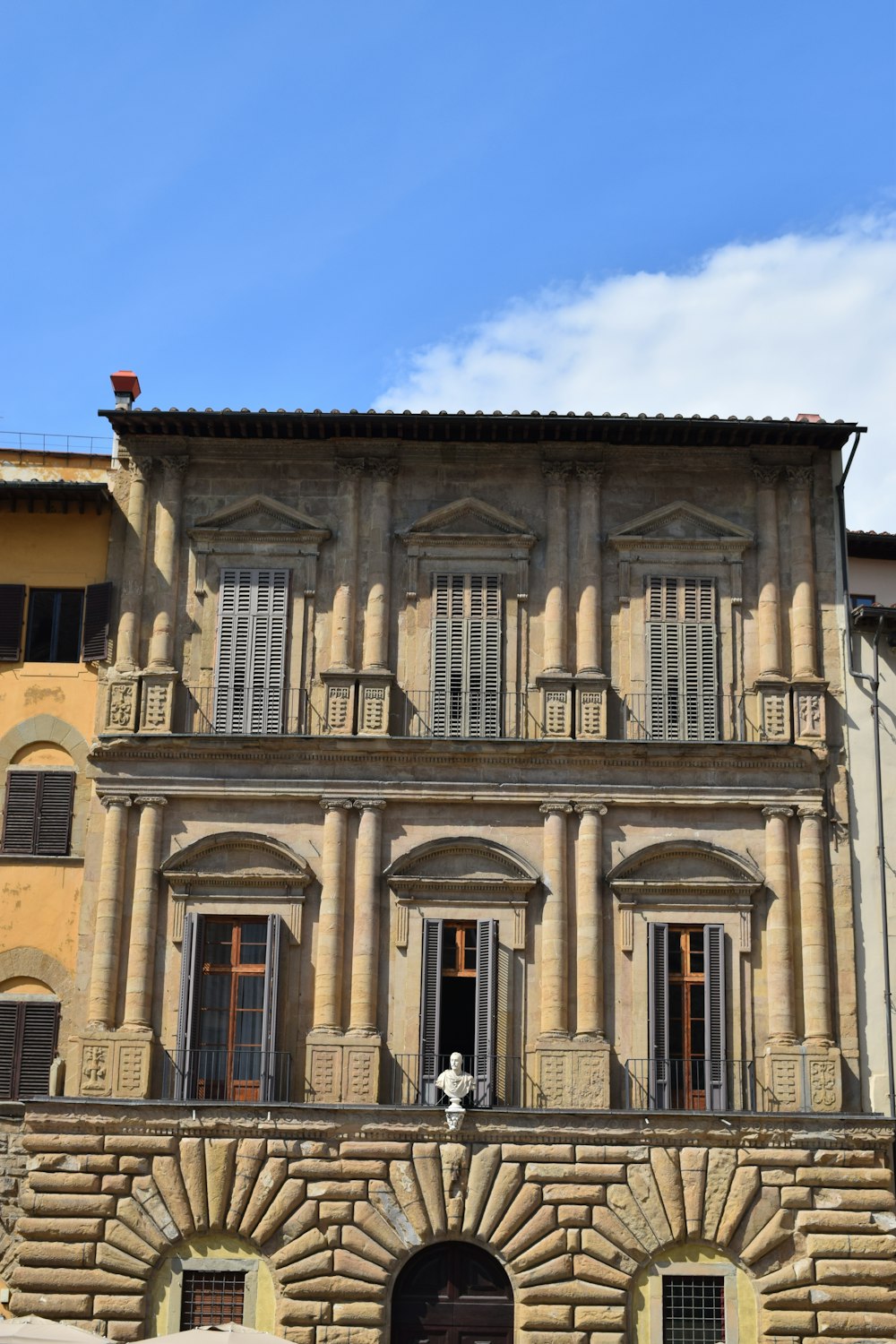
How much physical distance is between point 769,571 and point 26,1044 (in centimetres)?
1252

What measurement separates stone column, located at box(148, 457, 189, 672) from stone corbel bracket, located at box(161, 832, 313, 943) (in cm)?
277

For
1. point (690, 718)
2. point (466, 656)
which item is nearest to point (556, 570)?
point (466, 656)

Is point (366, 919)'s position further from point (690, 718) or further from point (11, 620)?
point (11, 620)

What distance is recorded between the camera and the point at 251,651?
81.4 feet

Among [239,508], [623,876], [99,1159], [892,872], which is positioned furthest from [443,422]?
[99,1159]

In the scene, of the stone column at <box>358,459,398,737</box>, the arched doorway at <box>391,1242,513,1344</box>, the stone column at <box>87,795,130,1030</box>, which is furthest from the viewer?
the stone column at <box>358,459,398,737</box>

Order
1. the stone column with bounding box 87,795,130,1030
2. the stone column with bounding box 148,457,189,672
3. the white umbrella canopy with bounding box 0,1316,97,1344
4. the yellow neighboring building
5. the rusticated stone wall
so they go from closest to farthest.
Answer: the white umbrella canopy with bounding box 0,1316,97,1344
the rusticated stone wall
the stone column with bounding box 87,795,130,1030
the yellow neighboring building
the stone column with bounding box 148,457,189,672

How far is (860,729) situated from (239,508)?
9.62 metres

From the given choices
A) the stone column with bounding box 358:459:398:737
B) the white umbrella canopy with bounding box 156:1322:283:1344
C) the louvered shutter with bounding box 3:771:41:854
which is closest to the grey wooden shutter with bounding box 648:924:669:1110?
the stone column with bounding box 358:459:398:737

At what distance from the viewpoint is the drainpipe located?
75.9 feet

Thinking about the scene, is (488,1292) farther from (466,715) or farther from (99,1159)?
(466,715)

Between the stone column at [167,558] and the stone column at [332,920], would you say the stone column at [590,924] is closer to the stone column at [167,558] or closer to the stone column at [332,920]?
the stone column at [332,920]

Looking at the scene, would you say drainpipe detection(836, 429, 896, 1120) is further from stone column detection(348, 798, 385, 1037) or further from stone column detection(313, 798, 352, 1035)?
stone column detection(313, 798, 352, 1035)

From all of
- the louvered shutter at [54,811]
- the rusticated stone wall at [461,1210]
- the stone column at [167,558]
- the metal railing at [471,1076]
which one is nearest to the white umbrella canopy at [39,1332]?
the rusticated stone wall at [461,1210]
